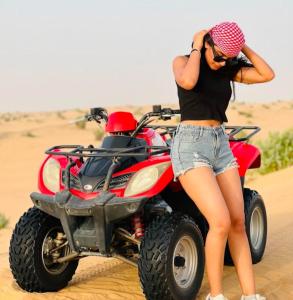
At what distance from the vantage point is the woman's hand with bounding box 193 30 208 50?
15.3ft

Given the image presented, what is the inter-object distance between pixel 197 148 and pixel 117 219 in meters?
0.84

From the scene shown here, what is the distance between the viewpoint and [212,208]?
468 cm

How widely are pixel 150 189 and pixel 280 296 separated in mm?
1448

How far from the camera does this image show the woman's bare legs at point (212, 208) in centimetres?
469

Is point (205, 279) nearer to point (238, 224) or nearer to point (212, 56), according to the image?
point (238, 224)

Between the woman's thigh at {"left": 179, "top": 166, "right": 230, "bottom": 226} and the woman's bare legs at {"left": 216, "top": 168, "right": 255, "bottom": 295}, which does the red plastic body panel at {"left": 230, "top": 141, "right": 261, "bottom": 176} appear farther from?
the woman's thigh at {"left": 179, "top": 166, "right": 230, "bottom": 226}

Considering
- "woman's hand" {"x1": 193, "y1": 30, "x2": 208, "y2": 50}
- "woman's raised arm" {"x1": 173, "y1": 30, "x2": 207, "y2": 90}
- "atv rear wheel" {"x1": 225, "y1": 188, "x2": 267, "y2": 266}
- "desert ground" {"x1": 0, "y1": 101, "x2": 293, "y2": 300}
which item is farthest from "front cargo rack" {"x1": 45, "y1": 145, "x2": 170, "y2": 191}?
"atv rear wheel" {"x1": 225, "y1": 188, "x2": 267, "y2": 266}

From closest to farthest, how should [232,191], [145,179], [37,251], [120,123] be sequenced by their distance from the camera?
[232,191]
[145,179]
[37,251]
[120,123]

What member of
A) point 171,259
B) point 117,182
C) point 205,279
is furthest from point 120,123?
point 205,279

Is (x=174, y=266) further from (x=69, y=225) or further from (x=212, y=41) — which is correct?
(x=212, y=41)

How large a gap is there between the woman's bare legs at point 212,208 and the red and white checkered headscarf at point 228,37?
2.70 ft

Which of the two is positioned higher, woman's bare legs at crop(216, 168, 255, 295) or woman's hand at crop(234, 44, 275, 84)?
woman's hand at crop(234, 44, 275, 84)

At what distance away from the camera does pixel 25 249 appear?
5555 millimetres

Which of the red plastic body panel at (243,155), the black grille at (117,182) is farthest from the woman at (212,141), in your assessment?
the red plastic body panel at (243,155)
